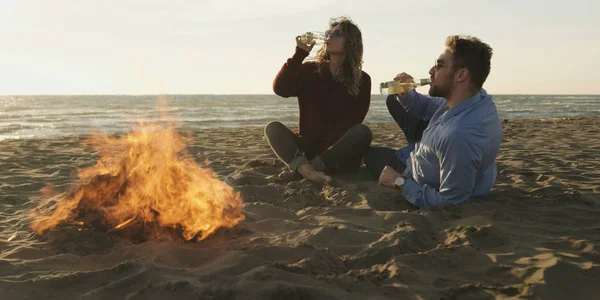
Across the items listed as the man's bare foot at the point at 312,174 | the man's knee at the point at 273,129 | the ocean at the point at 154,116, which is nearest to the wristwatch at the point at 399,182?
the man's bare foot at the point at 312,174

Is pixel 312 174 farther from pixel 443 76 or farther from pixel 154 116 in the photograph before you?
pixel 154 116

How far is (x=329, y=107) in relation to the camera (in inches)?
211

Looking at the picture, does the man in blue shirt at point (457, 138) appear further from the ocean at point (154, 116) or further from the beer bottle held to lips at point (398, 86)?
the ocean at point (154, 116)

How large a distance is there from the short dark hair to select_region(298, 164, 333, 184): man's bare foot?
182cm

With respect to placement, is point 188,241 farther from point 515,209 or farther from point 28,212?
point 515,209

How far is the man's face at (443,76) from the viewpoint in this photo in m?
3.63

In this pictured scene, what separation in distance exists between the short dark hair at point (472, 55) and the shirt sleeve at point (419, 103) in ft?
3.46

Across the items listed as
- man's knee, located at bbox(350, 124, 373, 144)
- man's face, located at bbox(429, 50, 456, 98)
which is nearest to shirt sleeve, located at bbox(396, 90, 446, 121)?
man's knee, located at bbox(350, 124, 373, 144)

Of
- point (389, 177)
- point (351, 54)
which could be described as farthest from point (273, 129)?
point (389, 177)

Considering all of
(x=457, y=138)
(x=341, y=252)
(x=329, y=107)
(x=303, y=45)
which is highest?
(x=303, y=45)

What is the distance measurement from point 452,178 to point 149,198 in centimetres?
234

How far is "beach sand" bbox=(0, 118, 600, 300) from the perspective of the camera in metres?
2.45

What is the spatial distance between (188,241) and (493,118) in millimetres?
2525

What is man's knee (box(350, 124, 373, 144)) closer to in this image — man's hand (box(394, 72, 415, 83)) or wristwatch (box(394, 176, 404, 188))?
man's hand (box(394, 72, 415, 83))
